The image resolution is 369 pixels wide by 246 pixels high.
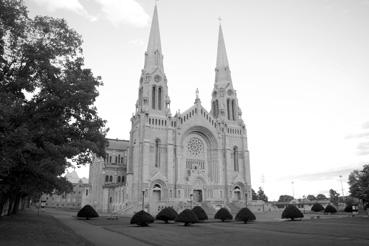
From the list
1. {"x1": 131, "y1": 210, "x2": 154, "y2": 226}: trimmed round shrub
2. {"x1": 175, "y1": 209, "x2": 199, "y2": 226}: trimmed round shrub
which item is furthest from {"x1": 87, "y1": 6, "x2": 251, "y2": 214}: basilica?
{"x1": 131, "y1": 210, "x2": 154, "y2": 226}: trimmed round shrub

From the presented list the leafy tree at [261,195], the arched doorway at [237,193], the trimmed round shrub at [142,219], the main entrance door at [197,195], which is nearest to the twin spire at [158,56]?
the arched doorway at [237,193]

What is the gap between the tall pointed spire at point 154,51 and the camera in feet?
238

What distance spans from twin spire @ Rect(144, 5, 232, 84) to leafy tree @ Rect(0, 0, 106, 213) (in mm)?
52462

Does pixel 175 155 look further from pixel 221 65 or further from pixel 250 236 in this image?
pixel 250 236

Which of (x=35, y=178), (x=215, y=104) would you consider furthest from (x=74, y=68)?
(x=215, y=104)

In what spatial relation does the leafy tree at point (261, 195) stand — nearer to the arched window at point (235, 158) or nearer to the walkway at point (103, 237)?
the arched window at point (235, 158)

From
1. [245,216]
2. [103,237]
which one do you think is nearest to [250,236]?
[103,237]

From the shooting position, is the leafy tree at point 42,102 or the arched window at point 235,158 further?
the arched window at point 235,158

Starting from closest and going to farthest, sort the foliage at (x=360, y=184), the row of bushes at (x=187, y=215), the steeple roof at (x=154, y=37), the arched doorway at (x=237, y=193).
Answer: the row of bushes at (x=187, y=215) → the foliage at (x=360, y=184) → the arched doorway at (x=237, y=193) → the steeple roof at (x=154, y=37)

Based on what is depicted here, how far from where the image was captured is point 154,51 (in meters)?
73.9

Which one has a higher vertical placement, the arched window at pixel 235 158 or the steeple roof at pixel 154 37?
the steeple roof at pixel 154 37

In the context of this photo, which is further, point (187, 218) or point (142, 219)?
point (187, 218)

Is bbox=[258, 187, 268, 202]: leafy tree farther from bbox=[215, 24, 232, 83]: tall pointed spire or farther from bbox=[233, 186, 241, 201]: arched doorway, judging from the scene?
bbox=[215, 24, 232, 83]: tall pointed spire

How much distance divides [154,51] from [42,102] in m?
57.7
